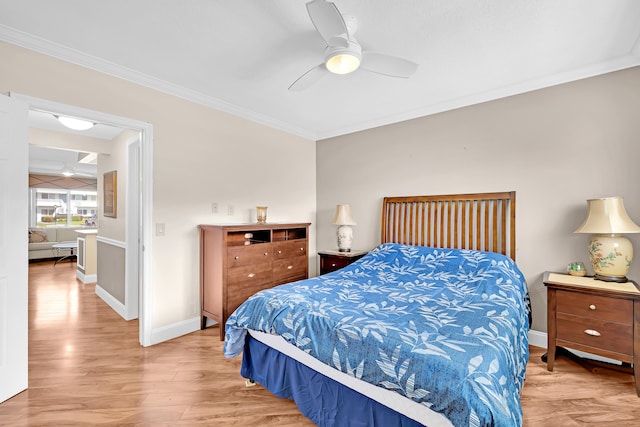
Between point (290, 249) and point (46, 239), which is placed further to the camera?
point (46, 239)

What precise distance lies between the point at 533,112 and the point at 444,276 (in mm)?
1796

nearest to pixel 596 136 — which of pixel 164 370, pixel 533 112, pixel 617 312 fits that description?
pixel 533 112

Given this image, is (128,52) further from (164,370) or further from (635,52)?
(635,52)

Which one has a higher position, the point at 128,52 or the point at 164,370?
the point at 128,52

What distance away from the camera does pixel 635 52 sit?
2.19m

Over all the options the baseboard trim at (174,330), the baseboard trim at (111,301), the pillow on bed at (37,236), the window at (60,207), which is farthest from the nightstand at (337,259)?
the window at (60,207)

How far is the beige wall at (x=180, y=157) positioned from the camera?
7.10ft

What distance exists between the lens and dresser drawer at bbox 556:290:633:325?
2.01m

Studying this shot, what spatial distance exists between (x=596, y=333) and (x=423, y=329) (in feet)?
5.45

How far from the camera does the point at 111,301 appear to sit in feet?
12.3

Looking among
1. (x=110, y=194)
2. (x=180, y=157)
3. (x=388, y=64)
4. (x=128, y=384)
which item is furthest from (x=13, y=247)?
(x=388, y=64)

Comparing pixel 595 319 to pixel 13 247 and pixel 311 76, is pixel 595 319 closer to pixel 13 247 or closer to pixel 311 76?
pixel 311 76

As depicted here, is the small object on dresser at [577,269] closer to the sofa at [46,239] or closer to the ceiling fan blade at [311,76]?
the ceiling fan blade at [311,76]

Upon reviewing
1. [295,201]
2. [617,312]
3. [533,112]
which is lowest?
[617,312]
